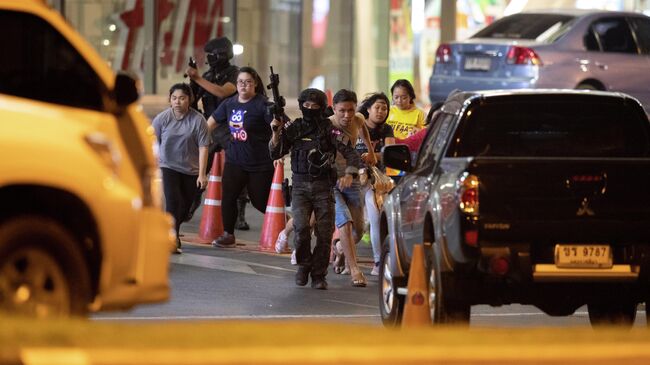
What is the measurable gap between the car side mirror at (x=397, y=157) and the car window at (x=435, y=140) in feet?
0.26

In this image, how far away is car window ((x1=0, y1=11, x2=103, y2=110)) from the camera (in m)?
7.89

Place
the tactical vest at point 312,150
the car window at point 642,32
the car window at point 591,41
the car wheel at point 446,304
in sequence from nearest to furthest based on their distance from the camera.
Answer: the car wheel at point 446,304 → the tactical vest at point 312,150 → the car window at point 591,41 → the car window at point 642,32

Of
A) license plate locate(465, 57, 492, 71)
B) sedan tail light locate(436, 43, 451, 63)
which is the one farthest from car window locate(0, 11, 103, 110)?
sedan tail light locate(436, 43, 451, 63)

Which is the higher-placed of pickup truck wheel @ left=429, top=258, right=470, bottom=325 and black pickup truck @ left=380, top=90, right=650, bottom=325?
black pickup truck @ left=380, top=90, right=650, bottom=325

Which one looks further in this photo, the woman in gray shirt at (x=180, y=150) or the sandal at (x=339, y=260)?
the woman in gray shirt at (x=180, y=150)

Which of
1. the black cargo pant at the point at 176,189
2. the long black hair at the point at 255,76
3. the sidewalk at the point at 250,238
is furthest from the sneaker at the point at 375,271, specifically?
the long black hair at the point at 255,76

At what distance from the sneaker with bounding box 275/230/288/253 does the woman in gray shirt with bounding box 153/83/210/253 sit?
0.90 metres

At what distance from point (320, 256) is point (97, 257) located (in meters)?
6.17

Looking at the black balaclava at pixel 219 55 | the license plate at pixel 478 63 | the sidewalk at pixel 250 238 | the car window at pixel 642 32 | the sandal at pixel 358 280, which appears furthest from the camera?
the car window at pixel 642 32

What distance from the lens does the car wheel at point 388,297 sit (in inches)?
445

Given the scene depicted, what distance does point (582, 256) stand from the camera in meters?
9.91

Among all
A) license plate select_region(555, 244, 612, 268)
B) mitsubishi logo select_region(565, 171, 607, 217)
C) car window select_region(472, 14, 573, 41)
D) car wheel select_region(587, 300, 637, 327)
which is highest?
car window select_region(472, 14, 573, 41)

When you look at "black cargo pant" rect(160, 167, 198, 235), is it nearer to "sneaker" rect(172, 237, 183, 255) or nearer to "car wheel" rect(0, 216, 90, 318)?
"sneaker" rect(172, 237, 183, 255)

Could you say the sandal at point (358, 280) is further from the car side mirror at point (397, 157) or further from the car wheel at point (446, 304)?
the car wheel at point (446, 304)
